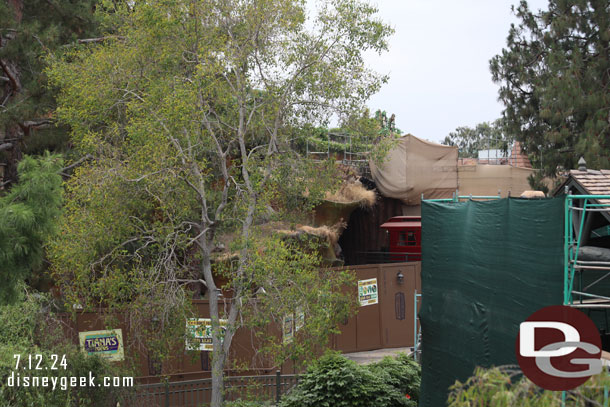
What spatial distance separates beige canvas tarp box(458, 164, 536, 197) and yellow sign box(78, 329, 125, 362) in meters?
19.0

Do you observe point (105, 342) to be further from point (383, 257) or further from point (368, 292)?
point (383, 257)

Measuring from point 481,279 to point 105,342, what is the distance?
35.4 feet

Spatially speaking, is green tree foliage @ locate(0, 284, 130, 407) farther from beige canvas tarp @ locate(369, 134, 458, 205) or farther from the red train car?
beige canvas tarp @ locate(369, 134, 458, 205)

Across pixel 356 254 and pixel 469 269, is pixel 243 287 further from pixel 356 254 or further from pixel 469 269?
pixel 356 254

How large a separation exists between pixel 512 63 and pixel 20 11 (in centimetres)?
1840

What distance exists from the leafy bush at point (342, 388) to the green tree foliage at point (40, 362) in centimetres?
386

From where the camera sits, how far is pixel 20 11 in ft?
60.8

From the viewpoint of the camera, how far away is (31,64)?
1770cm

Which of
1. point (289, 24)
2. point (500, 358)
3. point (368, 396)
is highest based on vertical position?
point (289, 24)

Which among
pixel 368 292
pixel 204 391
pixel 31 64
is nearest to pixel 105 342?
pixel 204 391

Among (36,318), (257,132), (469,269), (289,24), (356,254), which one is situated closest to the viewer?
(469,269)

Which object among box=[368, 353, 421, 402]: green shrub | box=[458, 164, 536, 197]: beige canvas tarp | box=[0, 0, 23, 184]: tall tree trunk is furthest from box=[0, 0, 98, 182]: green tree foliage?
box=[458, 164, 536, 197]: beige canvas tarp

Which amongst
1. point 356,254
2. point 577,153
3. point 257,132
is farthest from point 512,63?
point 257,132

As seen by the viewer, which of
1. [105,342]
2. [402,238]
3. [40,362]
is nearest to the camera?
[40,362]
